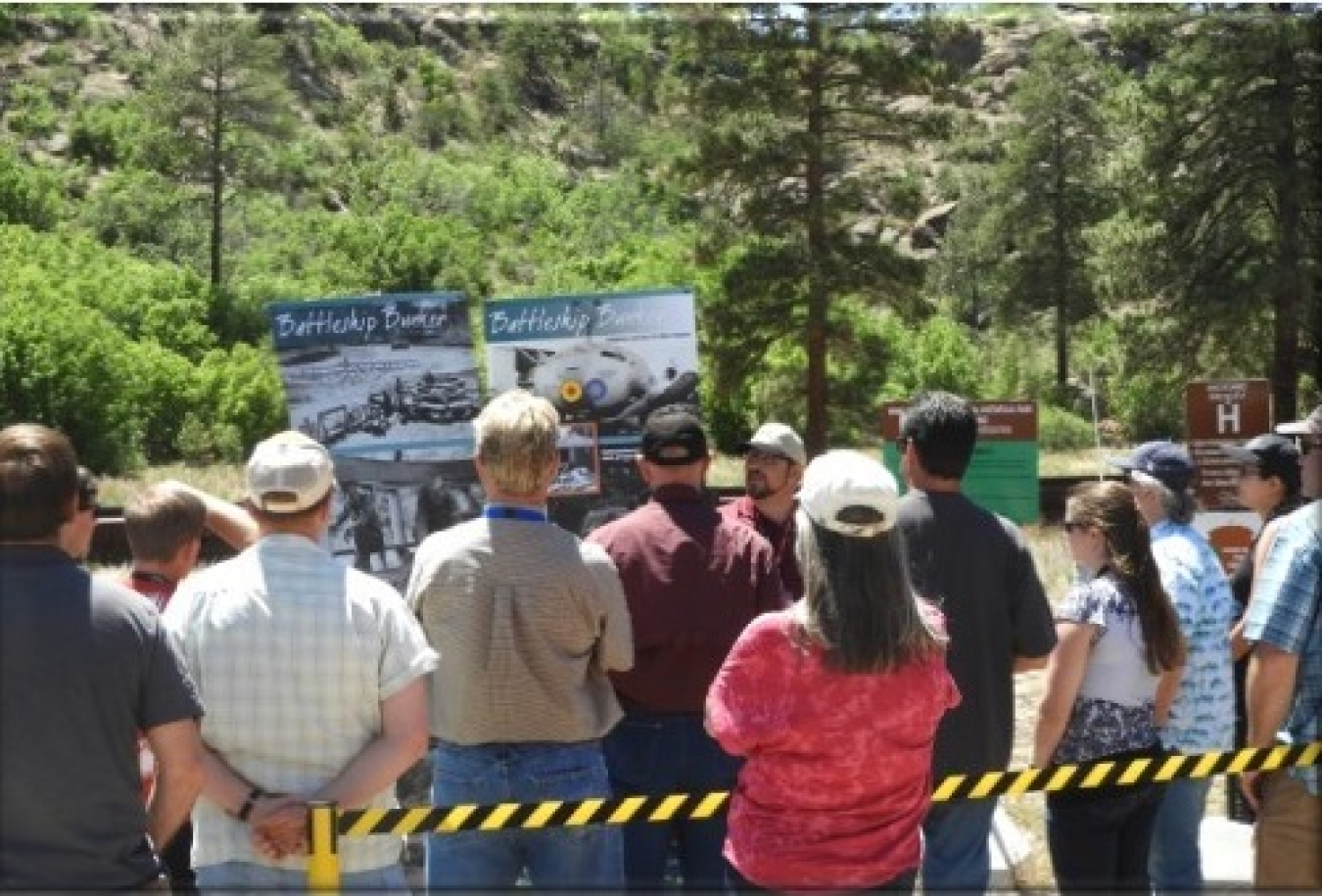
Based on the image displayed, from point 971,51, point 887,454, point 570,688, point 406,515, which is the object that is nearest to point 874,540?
point 570,688

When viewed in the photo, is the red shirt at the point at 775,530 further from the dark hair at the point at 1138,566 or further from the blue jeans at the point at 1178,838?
the blue jeans at the point at 1178,838

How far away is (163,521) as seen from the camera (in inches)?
173

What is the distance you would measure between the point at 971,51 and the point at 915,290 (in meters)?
74.5

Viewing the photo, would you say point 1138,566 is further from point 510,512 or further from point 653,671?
point 510,512

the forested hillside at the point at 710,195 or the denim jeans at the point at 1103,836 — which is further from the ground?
the forested hillside at the point at 710,195

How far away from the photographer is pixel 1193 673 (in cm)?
507

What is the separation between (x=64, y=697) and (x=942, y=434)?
2.39 meters

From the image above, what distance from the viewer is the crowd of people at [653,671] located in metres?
3.34

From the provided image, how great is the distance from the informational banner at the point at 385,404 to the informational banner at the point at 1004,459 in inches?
225

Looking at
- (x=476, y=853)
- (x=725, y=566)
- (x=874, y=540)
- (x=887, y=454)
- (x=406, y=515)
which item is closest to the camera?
(x=874, y=540)

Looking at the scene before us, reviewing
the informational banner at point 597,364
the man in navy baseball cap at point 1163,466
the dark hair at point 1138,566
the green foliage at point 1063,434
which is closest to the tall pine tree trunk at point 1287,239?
the green foliage at point 1063,434

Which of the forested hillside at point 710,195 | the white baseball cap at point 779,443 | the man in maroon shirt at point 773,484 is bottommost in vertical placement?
the man in maroon shirt at point 773,484

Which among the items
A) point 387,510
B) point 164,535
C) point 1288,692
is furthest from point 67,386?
point 1288,692

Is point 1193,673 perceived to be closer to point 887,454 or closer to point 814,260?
point 887,454
